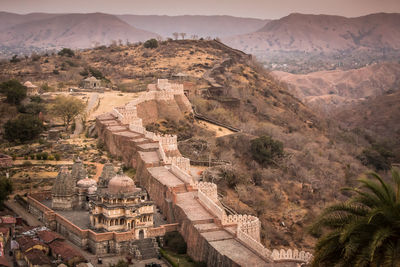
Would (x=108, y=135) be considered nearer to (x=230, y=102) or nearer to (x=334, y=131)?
(x=230, y=102)

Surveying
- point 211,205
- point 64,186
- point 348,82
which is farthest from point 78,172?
point 348,82

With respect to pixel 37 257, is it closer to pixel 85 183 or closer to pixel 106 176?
pixel 106 176

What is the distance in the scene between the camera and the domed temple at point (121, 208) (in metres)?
30.1

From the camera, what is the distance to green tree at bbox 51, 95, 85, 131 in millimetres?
52000

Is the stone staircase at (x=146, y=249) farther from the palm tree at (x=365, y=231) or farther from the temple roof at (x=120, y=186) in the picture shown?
the palm tree at (x=365, y=231)

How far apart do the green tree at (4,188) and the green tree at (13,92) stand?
19249 millimetres

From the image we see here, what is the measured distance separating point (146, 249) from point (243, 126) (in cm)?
3205

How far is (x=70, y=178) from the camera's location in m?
34.3

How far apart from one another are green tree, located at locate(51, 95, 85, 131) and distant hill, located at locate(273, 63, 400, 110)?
111 m

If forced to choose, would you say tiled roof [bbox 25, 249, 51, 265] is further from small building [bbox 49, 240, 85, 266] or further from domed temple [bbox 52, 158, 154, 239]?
domed temple [bbox 52, 158, 154, 239]

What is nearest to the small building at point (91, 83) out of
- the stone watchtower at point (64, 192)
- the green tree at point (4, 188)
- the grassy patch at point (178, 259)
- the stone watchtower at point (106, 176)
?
the green tree at point (4, 188)

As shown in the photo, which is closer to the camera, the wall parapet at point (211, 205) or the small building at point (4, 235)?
the small building at point (4, 235)

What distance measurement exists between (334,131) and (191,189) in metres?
48.8

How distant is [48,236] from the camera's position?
30.6 m
